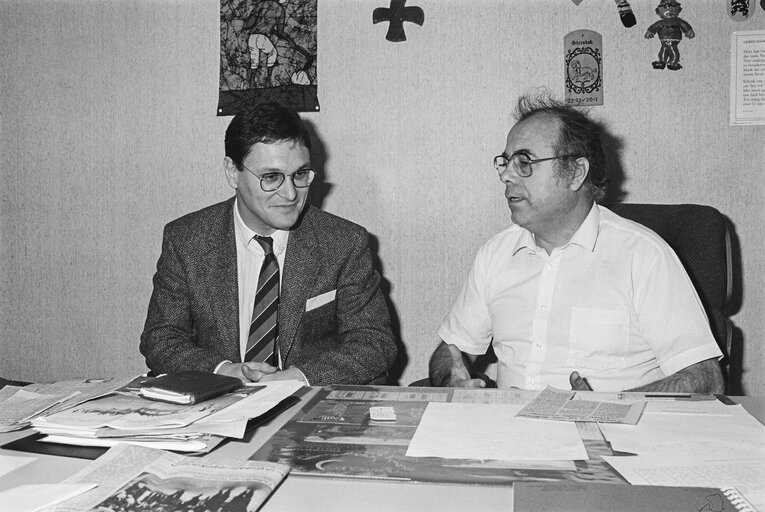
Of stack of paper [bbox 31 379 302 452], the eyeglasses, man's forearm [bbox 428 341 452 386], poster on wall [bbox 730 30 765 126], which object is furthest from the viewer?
poster on wall [bbox 730 30 765 126]

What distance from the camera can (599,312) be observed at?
1.82 meters

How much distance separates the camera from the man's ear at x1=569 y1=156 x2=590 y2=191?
6.44 ft

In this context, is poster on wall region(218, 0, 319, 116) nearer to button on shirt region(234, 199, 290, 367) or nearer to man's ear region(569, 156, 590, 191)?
button on shirt region(234, 199, 290, 367)

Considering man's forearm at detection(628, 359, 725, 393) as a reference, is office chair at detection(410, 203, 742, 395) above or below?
above

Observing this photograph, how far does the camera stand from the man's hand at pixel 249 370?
166cm

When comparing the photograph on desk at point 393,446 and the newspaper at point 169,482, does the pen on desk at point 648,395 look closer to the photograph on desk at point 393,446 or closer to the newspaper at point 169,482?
the photograph on desk at point 393,446

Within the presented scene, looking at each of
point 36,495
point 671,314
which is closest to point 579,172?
point 671,314

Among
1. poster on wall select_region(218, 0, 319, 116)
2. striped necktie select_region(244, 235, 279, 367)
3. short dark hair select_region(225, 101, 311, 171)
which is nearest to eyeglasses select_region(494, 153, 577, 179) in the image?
short dark hair select_region(225, 101, 311, 171)

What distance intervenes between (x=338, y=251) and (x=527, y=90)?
96 cm

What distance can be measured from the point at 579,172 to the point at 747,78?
0.90 metres

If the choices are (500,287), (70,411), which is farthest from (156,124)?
(70,411)

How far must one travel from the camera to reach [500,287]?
1.98m

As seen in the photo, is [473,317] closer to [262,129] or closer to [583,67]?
[262,129]

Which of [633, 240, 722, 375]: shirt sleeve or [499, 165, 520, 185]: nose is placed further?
[499, 165, 520, 185]: nose
